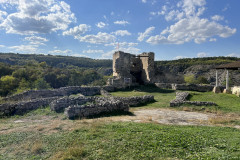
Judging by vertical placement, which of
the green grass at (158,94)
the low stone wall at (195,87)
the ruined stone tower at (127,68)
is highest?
the ruined stone tower at (127,68)

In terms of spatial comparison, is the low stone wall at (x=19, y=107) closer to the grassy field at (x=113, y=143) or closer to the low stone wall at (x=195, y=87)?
the grassy field at (x=113, y=143)

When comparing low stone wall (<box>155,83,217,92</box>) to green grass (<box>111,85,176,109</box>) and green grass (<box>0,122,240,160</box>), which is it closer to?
green grass (<box>111,85,176,109</box>)

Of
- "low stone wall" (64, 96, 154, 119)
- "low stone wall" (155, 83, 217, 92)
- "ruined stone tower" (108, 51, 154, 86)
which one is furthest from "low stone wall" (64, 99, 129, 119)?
"low stone wall" (155, 83, 217, 92)

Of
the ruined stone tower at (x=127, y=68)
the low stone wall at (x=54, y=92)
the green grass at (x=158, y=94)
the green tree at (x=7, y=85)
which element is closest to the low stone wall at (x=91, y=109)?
the green grass at (x=158, y=94)

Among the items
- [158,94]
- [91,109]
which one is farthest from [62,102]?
[158,94]

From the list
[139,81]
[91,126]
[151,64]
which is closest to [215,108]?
[91,126]

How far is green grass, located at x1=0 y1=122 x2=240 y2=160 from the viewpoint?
15.0 feet

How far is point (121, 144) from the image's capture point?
17.3ft

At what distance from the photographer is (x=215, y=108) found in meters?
11.5

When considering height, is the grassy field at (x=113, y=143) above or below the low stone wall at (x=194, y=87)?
below

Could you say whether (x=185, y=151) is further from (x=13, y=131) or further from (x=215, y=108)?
(x=215, y=108)

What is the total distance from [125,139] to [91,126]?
6.85 ft

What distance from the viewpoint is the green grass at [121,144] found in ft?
15.0

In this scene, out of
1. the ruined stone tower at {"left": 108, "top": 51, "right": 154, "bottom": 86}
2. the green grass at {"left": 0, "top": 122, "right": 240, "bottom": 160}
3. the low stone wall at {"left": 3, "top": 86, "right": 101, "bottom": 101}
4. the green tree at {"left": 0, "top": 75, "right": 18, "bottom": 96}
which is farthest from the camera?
the green tree at {"left": 0, "top": 75, "right": 18, "bottom": 96}
